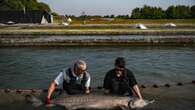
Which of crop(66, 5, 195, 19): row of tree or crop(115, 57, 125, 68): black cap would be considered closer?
crop(115, 57, 125, 68): black cap

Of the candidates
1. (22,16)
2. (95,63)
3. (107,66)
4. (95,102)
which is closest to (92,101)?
(95,102)

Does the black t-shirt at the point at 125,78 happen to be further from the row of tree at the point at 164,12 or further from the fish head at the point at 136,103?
the row of tree at the point at 164,12

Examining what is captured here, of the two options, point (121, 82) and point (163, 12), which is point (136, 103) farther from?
point (163, 12)

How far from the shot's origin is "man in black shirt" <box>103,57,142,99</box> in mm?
10326

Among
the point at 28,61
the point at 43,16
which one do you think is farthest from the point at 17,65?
the point at 43,16

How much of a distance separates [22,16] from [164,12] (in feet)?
215

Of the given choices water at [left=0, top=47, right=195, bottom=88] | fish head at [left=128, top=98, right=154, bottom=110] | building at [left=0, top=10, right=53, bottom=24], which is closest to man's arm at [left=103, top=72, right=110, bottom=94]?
fish head at [left=128, top=98, right=154, bottom=110]

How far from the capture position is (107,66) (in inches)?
864

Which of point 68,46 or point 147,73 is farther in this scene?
point 68,46

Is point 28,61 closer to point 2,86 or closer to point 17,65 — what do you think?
point 17,65

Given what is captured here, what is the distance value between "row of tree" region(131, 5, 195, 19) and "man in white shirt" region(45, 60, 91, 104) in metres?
118

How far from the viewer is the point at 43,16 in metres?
91.7

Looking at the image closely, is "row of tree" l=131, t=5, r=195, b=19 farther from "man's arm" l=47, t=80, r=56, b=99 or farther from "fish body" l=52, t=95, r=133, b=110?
"man's arm" l=47, t=80, r=56, b=99

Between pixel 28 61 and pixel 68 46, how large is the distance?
29.0ft
